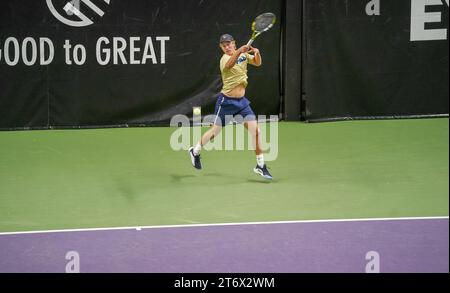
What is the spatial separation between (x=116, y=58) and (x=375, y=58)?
12.9ft

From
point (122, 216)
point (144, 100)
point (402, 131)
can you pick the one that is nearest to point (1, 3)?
point (144, 100)

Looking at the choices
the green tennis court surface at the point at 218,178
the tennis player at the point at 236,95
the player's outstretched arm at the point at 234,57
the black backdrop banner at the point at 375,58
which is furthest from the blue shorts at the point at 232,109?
the black backdrop banner at the point at 375,58

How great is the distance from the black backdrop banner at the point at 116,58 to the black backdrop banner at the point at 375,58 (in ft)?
2.36

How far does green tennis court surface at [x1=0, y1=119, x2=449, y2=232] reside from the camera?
26.2 ft

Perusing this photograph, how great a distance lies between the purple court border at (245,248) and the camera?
6.26m

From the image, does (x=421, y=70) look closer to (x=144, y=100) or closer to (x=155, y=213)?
(x=144, y=100)

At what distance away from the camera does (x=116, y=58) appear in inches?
485

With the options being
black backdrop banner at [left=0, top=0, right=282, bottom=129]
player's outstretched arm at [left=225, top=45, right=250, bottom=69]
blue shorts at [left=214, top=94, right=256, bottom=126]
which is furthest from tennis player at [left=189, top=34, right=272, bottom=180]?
black backdrop banner at [left=0, top=0, right=282, bottom=129]


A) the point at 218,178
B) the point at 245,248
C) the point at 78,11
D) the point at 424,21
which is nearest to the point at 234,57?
the point at 218,178

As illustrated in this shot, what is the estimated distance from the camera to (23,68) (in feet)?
39.7

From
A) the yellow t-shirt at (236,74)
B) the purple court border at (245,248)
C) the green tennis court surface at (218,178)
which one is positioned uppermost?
the yellow t-shirt at (236,74)

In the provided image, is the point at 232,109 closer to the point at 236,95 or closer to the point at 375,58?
the point at 236,95

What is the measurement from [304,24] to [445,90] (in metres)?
2.47

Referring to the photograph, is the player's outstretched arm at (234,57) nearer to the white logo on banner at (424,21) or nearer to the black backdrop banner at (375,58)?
the black backdrop banner at (375,58)
